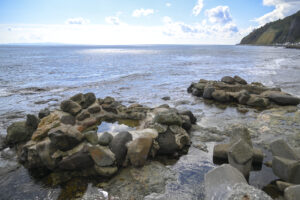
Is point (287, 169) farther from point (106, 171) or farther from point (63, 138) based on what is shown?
point (63, 138)

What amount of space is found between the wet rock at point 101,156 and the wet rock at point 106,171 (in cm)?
11

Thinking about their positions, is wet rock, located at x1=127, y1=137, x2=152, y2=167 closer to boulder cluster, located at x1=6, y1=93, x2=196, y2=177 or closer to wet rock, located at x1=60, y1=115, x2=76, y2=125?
boulder cluster, located at x1=6, y1=93, x2=196, y2=177

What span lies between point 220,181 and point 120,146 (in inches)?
148

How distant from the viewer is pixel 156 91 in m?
22.5

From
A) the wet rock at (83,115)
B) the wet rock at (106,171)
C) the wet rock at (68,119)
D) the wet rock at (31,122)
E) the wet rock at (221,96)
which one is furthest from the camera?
the wet rock at (221,96)

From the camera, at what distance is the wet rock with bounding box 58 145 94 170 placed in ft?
25.0

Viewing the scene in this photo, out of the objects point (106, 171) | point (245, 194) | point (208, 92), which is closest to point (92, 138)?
point (106, 171)

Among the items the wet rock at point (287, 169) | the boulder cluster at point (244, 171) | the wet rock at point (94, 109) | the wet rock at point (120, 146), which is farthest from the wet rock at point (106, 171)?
the wet rock at point (94, 109)

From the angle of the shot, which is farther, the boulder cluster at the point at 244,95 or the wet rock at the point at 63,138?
the boulder cluster at the point at 244,95

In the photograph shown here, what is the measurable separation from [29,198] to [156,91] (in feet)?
55.5

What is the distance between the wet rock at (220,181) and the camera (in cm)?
516

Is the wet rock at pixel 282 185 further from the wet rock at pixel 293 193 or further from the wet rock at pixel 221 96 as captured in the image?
the wet rock at pixel 221 96

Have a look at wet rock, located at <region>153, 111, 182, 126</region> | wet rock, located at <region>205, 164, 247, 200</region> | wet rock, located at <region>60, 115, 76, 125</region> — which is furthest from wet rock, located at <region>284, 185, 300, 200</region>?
wet rock, located at <region>60, 115, 76, 125</region>

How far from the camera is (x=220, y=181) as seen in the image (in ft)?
18.0
